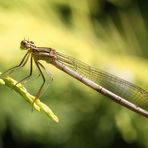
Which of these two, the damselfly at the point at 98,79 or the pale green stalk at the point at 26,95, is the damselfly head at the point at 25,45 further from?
the pale green stalk at the point at 26,95

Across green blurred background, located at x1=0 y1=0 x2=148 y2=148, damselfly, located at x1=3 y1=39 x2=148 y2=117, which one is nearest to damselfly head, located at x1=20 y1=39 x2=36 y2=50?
damselfly, located at x1=3 y1=39 x2=148 y2=117

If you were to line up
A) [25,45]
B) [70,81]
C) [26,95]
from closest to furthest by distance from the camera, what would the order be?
1. [26,95]
2. [25,45]
3. [70,81]

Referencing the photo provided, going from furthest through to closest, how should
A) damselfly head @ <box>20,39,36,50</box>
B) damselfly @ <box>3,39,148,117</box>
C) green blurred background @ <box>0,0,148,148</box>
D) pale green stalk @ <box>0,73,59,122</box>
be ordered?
green blurred background @ <box>0,0,148,148</box>
damselfly @ <box>3,39,148,117</box>
damselfly head @ <box>20,39,36,50</box>
pale green stalk @ <box>0,73,59,122</box>

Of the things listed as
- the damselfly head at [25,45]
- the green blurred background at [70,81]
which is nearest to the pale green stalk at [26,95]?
the damselfly head at [25,45]

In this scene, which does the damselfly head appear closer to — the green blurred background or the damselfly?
the damselfly

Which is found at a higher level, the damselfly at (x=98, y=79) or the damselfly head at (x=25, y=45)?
the damselfly head at (x=25, y=45)

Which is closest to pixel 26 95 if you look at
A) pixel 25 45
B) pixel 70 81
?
pixel 25 45

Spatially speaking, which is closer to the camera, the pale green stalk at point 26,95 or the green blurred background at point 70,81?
the pale green stalk at point 26,95

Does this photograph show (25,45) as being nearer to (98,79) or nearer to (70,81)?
(70,81)
